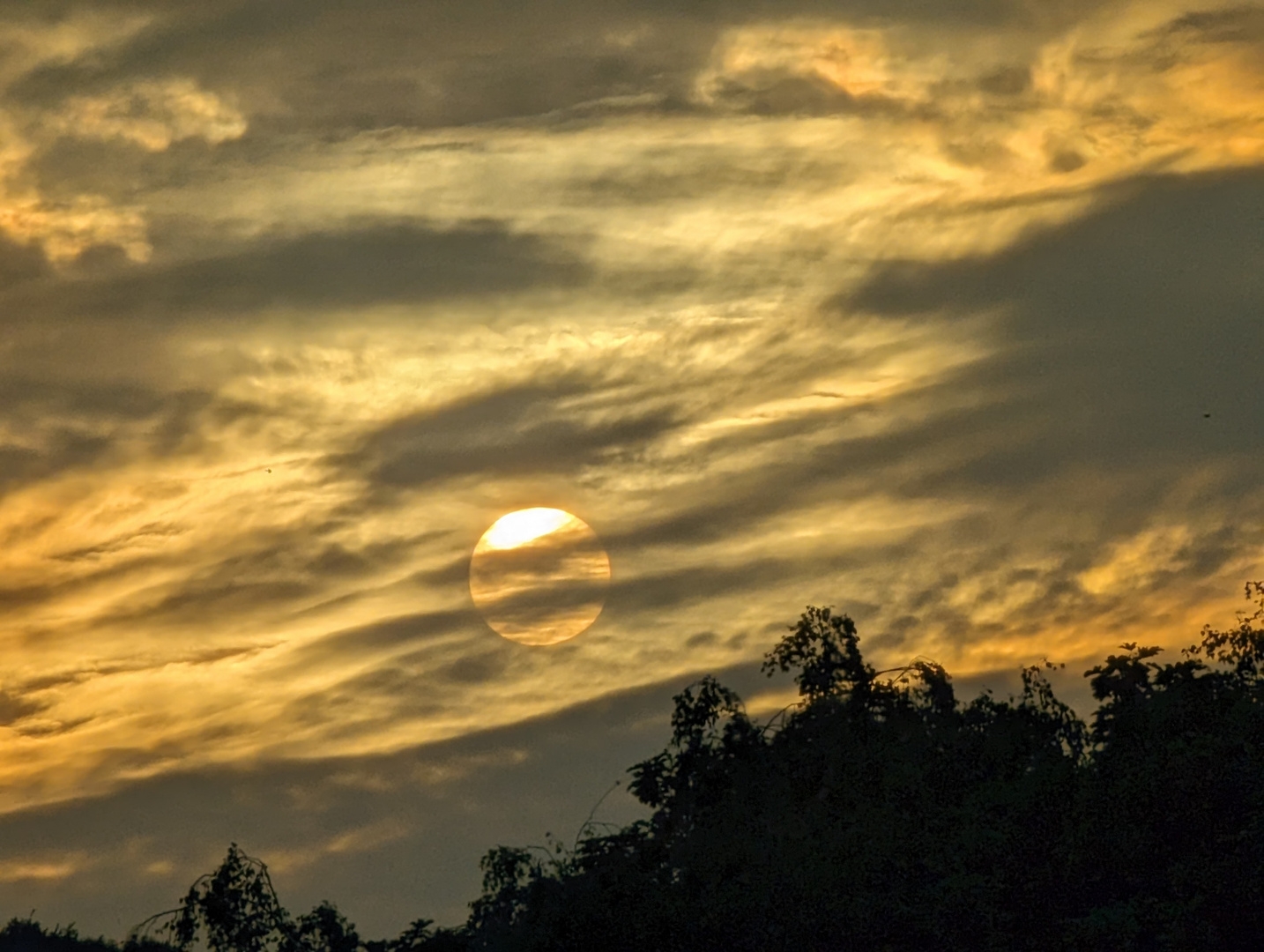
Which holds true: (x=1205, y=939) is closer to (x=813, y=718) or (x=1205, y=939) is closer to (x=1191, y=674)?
(x=1191, y=674)

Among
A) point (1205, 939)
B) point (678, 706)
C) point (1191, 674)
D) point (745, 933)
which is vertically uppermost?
point (678, 706)

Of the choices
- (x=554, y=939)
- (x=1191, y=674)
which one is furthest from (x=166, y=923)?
(x=1191, y=674)

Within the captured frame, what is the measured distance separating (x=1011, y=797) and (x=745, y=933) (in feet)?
24.9

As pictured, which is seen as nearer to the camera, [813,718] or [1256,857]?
[1256,857]

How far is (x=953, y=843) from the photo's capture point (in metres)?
40.1

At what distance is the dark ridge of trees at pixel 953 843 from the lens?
37.1 meters

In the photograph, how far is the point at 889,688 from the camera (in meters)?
55.3

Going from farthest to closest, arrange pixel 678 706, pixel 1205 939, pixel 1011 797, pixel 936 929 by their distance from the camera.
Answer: pixel 678 706 → pixel 1011 797 → pixel 936 929 → pixel 1205 939

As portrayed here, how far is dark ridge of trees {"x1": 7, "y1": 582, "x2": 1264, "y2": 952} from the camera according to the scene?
37062mm

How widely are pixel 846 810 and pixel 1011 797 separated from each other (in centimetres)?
623

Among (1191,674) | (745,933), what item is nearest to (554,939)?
(745,933)

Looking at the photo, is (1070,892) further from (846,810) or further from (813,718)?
(813,718)

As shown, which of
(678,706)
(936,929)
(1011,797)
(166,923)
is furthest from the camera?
(678,706)

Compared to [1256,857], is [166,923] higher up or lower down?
higher up
